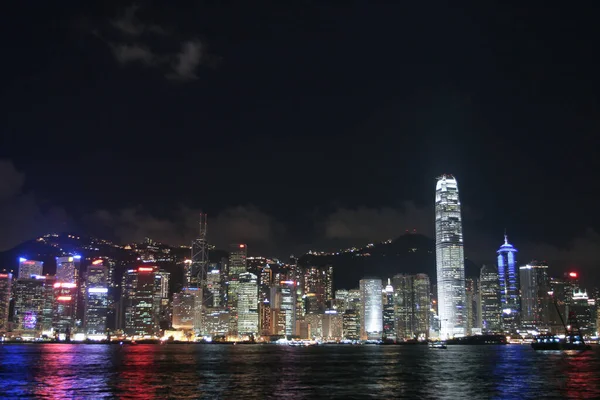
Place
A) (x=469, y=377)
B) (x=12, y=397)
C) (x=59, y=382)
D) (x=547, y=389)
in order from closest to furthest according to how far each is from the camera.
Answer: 1. (x=12, y=397)
2. (x=547, y=389)
3. (x=59, y=382)
4. (x=469, y=377)

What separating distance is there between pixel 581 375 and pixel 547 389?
24.6 metres

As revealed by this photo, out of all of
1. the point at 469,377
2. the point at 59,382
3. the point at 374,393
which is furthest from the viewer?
the point at 469,377

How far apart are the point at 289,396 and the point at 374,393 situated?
9.73 m

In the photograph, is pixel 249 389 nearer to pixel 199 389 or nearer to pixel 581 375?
pixel 199 389

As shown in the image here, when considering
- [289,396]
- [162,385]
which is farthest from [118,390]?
[289,396]

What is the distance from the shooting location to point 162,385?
255ft

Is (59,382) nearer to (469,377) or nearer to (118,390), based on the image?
(118,390)

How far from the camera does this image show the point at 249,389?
73688mm

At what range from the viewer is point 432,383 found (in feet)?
268

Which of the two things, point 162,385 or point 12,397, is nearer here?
point 12,397

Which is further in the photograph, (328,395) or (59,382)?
(59,382)

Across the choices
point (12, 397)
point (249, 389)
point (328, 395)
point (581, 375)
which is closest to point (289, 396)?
point (328, 395)

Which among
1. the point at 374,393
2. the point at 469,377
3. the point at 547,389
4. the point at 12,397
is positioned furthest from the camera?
the point at 469,377

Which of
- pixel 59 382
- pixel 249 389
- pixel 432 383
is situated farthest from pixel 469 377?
pixel 59 382
